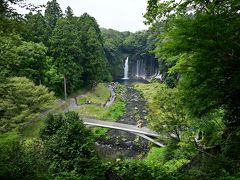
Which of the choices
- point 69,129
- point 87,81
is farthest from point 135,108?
point 69,129

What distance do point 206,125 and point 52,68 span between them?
32115 mm

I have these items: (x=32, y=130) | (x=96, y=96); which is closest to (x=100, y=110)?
(x=96, y=96)

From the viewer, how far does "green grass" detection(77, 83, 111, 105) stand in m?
46.4

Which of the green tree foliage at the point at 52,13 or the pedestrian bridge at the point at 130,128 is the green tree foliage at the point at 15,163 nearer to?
the pedestrian bridge at the point at 130,128

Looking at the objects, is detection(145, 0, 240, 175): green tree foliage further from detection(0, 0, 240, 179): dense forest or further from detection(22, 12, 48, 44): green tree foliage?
detection(22, 12, 48, 44): green tree foliage

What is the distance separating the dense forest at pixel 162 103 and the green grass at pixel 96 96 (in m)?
2.37

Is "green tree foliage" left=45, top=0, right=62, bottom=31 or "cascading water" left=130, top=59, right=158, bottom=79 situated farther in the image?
"cascading water" left=130, top=59, right=158, bottom=79

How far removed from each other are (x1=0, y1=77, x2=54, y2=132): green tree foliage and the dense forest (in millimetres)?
88

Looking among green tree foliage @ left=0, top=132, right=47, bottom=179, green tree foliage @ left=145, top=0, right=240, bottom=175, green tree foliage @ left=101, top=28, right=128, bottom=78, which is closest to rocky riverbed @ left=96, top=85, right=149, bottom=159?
green tree foliage @ left=0, top=132, right=47, bottom=179

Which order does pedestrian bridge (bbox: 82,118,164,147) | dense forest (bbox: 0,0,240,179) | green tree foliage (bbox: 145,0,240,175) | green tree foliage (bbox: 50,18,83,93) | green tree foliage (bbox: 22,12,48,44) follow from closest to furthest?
green tree foliage (bbox: 145,0,240,175) < dense forest (bbox: 0,0,240,179) < pedestrian bridge (bbox: 82,118,164,147) < green tree foliage (bbox: 22,12,48,44) < green tree foliage (bbox: 50,18,83,93)

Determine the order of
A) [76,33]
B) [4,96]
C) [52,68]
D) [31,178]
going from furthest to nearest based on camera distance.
A: [76,33] → [52,68] → [4,96] → [31,178]

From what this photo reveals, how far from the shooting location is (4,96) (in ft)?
87.0

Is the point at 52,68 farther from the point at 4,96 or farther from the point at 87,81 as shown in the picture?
the point at 4,96

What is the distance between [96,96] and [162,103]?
28535 mm
